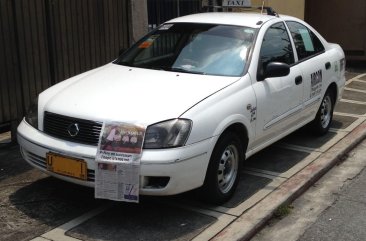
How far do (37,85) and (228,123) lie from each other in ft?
10.1

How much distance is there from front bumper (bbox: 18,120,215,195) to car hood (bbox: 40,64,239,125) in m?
0.26

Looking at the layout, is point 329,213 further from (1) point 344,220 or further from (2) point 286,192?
(2) point 286,192

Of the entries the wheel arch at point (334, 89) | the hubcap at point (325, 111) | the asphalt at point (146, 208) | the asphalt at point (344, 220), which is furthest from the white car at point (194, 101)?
the asphalt at point (344, 220)

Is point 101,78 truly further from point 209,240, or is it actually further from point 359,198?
point 359,198

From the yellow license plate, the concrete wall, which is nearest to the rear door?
the yellow license plate

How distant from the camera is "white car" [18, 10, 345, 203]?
3.96 meters

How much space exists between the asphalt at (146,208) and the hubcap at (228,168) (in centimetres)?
16

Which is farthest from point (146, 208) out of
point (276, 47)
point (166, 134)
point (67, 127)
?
point (276, 47)

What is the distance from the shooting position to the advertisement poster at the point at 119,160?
12.6ft

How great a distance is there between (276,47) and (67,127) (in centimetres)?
251

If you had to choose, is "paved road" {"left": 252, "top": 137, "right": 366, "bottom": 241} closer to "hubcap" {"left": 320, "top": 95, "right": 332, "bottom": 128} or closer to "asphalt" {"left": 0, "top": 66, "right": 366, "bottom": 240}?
"asphalt" {"left": 0, "top": 66, "right": 366, "bottom": 240}

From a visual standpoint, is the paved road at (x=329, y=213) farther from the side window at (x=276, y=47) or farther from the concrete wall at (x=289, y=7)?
the concrete wall at (x=289, y=7)

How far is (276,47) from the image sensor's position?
5.54 meters

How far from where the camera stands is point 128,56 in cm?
556
